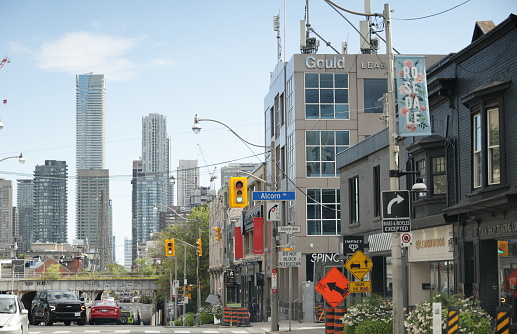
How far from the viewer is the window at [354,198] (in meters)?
35.2

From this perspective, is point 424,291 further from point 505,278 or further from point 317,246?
point 317,246

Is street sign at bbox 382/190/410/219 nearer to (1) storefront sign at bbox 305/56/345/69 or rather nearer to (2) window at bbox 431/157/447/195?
(2) window at bbox 431/157/447/195

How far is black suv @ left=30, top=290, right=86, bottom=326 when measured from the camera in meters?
39.4

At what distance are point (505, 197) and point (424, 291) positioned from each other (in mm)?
9436

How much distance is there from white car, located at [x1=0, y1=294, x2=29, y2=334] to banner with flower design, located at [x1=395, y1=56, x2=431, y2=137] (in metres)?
11.4

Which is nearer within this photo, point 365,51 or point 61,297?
point 61,297

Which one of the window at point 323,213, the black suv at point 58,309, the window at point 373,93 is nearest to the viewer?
the black suv at point 58,309

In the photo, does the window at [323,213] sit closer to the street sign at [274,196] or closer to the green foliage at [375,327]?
Answer: the street sign at [274,196]

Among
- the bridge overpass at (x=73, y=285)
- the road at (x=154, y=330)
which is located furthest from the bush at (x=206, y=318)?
the bridge overpass at (x=73, y=285)

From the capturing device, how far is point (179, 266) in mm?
105125

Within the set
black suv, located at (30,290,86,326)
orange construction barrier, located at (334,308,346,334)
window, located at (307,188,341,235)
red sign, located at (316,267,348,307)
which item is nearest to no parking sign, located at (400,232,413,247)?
red sign, located at (316,267,348,307)

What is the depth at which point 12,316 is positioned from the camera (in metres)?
22.1

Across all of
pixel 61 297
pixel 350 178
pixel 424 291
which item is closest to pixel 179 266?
pixel 61 297

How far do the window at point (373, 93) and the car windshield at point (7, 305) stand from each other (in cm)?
3121
